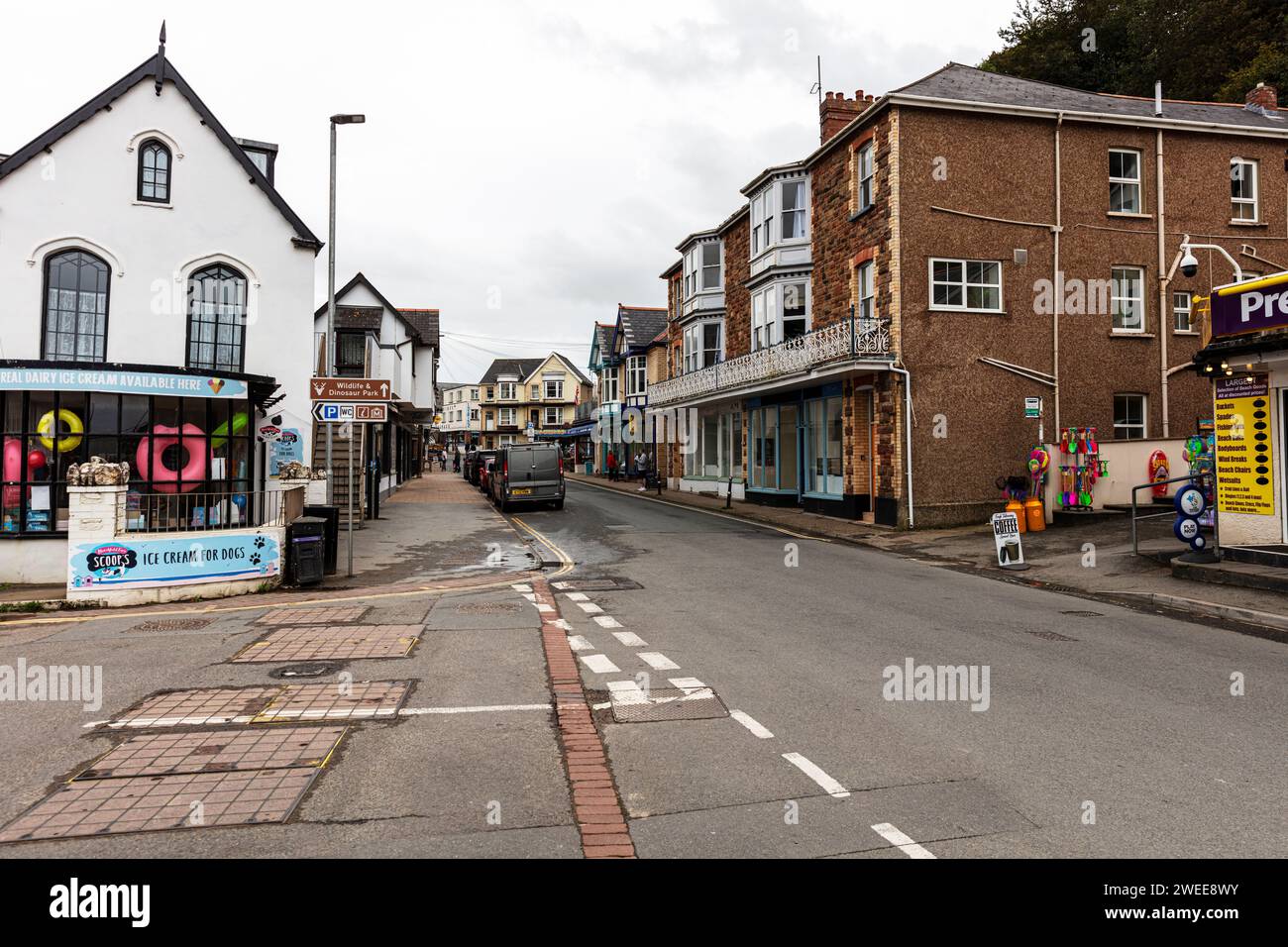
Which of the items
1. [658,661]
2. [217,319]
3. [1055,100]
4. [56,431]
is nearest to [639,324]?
[1055,100]

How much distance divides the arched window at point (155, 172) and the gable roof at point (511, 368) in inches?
3077

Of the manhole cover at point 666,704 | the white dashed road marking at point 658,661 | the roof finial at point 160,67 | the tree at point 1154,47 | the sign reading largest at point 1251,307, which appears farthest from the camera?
A: the tree at point 1154,47

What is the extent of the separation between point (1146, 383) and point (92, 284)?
85.6ft

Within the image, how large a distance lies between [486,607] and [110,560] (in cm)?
556

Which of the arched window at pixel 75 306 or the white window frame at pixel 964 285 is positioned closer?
the arched window at pixel 75 306

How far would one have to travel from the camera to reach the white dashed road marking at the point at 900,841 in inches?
149

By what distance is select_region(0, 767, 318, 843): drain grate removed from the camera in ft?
13.7

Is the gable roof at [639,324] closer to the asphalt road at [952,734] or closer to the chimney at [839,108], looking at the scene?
the chimney at [839,108]

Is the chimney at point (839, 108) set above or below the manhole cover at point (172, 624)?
above

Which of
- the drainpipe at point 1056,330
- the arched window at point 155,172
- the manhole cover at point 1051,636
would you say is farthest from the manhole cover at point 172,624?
the drainpipe at point 1056,330

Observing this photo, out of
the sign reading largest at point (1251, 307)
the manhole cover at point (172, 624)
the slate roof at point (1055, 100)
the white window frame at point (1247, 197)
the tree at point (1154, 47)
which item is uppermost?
the tree at point (1154, 47)

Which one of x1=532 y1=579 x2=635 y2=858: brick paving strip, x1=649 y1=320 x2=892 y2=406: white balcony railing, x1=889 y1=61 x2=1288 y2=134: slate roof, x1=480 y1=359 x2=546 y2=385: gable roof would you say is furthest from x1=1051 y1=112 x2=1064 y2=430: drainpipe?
x1=480 y1=359 x2=546 y2=385: gable roof

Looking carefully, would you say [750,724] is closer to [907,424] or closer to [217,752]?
[217,752]

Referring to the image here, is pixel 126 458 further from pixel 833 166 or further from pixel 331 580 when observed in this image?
pixel 833 166
